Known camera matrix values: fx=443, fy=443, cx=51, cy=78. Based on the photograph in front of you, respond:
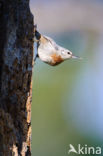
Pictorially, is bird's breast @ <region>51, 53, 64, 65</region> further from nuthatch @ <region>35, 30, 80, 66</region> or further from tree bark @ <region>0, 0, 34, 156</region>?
tree bark @ <region>0, 0, 34, 156</region>

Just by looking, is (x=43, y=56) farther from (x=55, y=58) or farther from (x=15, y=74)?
(x=15, y=74)

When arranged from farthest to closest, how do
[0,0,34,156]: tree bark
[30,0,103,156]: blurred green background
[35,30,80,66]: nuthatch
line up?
[30,0,103,156]: blurred green background, [35,30,80,66]: nuthatch, [0,0,34,156]: tree bark

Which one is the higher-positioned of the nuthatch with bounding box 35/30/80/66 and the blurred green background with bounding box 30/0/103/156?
the nuthatch with bounding box 35/30/80/66

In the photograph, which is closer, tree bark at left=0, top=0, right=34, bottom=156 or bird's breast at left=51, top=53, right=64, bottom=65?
tree bark at left=0, top=0, right=34, bottom=156

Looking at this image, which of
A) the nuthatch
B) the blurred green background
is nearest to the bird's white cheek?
the nuthatch

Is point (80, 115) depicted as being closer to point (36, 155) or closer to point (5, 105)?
point (36, 155)

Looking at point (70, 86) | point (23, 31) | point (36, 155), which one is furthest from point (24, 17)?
point (70, 86)

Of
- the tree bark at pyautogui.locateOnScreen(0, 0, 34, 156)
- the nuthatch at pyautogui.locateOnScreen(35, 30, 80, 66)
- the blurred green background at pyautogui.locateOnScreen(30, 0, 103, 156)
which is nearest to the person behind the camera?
the tree bark at pyautogui.locateOnScreen(0, 0, 34, 156)

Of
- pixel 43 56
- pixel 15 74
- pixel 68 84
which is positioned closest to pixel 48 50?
pixel 43 56
